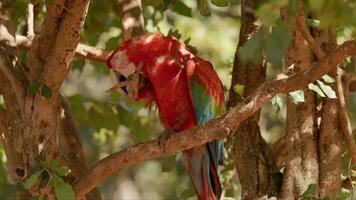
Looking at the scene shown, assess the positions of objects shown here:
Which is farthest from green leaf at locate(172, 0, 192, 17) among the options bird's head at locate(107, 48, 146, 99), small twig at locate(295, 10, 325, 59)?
small twig at locate(295, 10, 325, 59)

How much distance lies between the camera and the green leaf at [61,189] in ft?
7.28

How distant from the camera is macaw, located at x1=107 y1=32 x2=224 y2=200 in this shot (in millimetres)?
2754

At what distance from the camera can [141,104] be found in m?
3.52

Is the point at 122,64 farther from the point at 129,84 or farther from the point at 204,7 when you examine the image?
the point at 204,7

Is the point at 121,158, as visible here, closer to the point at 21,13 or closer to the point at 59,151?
the point at 59,151

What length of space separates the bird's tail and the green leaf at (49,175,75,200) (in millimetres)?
759

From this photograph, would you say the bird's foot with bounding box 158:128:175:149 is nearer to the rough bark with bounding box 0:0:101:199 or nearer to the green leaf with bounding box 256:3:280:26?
the rough bark with bounding box 0:0:101:199

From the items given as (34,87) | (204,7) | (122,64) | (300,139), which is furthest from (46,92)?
(300,139)

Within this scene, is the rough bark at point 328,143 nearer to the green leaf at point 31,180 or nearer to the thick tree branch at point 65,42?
the thick tree branch at point 65,42

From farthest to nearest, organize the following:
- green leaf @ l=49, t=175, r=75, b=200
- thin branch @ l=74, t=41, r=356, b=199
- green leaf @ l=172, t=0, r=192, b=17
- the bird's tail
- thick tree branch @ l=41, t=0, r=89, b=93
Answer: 1. green leaf @ l=172, t=0, r=192, b=17
2. the bird's tail
3. thick tree branch @ l=41, t=0, r=89, b=93
4. green leaf @ l=49, t=175, r=75, b=200
5. thin branch @ l=74, t=41, r=356, b=199

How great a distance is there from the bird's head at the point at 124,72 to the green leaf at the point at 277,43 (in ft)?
4.52

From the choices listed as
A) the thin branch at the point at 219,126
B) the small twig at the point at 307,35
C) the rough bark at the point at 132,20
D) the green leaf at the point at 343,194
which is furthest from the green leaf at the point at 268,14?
the rough bark at the point at 132,20

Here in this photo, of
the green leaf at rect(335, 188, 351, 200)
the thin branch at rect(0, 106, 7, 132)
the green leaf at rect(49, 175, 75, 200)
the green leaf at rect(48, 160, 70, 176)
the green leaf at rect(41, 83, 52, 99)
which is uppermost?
the green leaf at rect(41, 83, 52, 99)

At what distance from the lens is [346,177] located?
8.94 ft
